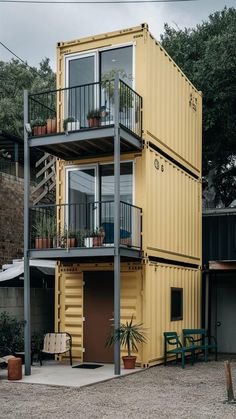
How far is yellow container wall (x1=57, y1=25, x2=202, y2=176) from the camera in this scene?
47.8 ft

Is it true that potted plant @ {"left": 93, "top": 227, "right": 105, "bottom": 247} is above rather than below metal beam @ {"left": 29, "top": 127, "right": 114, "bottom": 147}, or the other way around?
below

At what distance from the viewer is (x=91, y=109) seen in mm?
14945

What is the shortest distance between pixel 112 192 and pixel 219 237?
525 cm

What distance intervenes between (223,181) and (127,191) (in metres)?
15.9

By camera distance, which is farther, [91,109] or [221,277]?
[221,277]

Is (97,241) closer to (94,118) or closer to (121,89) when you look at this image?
(94,118)

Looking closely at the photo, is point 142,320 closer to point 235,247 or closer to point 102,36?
point 235,247

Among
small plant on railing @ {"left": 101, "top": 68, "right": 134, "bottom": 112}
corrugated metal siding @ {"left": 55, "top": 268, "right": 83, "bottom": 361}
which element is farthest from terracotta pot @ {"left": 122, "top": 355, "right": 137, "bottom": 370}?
small plant on railing @ {"left": 101, "top": 68, "right": 134, "bottom": 112}

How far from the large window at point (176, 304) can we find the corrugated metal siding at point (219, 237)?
264 cm

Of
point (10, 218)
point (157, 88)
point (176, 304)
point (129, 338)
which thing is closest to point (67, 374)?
point (129, 338)

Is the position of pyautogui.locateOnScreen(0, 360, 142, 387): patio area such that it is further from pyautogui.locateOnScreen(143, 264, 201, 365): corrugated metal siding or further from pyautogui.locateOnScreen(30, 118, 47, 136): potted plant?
pyautogui.locateOnScreen(30, 118, 47, 136): potted plant

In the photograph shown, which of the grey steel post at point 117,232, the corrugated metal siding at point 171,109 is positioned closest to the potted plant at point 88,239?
the grey steel post at point 117,232

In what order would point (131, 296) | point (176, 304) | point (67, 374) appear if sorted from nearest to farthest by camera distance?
point (67, 374) → point (131, 296) → point (176, 304)

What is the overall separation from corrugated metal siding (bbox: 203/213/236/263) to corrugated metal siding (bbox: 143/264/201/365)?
1.36m
